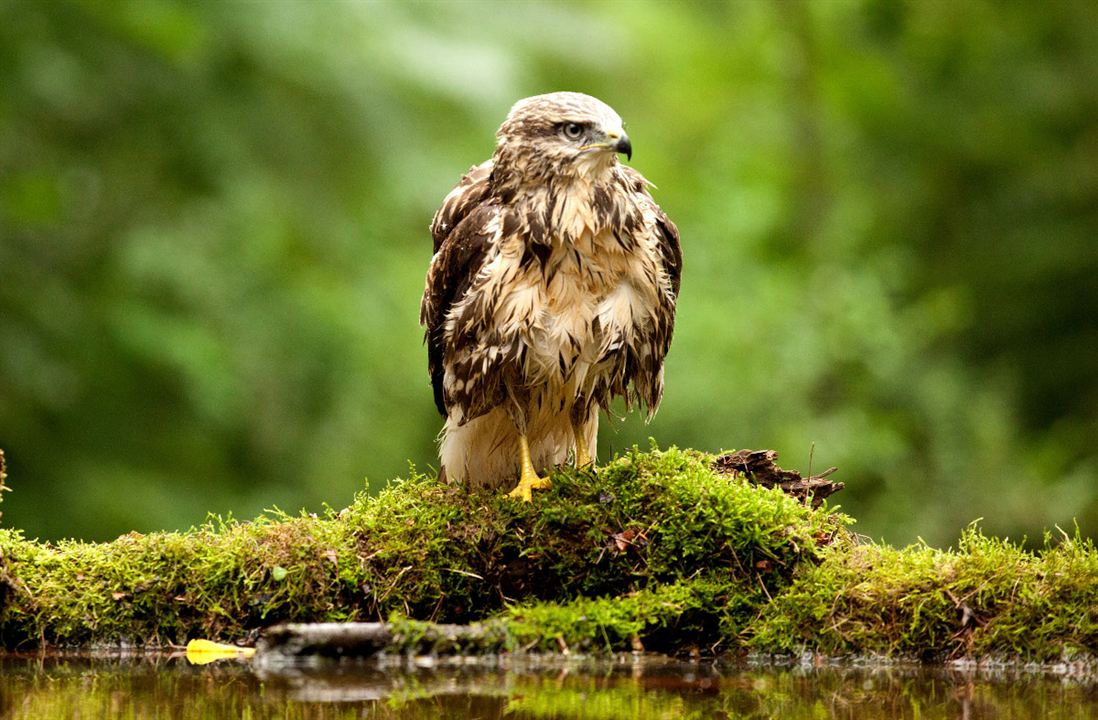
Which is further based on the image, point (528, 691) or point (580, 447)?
point (580, 447)

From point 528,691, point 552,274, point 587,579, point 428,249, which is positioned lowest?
point 528,691

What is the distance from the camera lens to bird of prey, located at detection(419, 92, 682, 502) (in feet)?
18.7

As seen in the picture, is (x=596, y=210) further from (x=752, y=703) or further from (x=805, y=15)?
(x=805, y=15)

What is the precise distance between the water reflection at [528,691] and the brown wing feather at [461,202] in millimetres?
2213

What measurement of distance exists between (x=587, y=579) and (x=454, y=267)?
152 cm

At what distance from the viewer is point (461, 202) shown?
20.2 feet

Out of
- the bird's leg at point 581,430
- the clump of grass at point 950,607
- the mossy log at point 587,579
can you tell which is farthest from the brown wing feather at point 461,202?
the clump of grass at point 950,607

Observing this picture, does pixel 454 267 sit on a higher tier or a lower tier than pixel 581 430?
higher

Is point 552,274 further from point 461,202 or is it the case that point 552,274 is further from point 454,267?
point 461,202

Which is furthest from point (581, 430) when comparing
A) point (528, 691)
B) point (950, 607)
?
point (528, 691)

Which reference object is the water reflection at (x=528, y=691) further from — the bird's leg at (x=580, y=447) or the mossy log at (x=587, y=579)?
the bird's leg at (x=580, y=447)

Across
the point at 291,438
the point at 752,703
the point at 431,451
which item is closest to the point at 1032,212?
the point at 431,451

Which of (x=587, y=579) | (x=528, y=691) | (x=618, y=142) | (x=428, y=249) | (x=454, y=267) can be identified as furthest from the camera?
(x=428, y=249)

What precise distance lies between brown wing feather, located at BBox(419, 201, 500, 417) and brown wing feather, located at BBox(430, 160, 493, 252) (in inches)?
0.5
